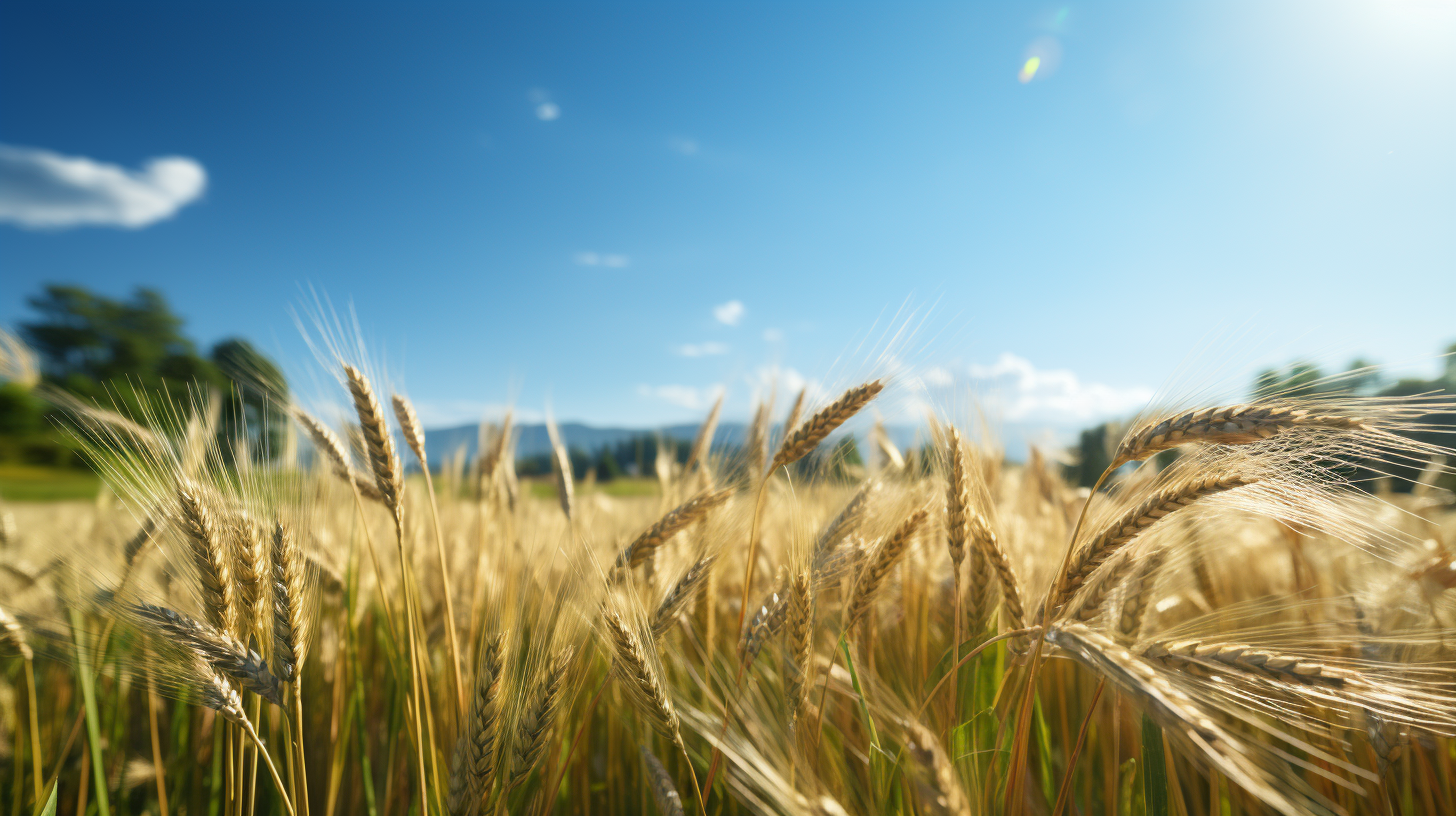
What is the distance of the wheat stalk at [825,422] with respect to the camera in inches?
54.7

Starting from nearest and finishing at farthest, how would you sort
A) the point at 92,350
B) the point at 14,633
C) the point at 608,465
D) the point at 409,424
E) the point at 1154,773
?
1. the point at 1154,773
2. the point at 14,633
3. the point at 409,424
4. the point at 608,465
5. the point at 92,350

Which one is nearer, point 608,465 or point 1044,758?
point 1044,758

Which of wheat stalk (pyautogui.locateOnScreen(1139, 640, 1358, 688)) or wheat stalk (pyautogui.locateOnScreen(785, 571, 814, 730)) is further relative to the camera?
wheat stalk (pyautogui.locateOnScreen(785, 571, 814, 730))

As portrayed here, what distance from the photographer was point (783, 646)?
1140 millimetres

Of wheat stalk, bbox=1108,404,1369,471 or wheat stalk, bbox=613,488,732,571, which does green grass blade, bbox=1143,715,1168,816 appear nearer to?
wheat stalk, bbox=1108,404,1369,471

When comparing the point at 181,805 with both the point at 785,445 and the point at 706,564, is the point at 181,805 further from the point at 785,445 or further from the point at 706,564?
the point at 785,445

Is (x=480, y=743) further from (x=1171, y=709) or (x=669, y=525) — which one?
(x=1171, y=709)

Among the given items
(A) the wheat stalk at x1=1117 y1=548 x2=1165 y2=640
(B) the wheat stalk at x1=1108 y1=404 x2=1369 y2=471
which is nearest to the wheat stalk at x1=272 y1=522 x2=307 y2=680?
(B) the wheat stalk at x1=1108 y1=404 x2=1369 y2=471

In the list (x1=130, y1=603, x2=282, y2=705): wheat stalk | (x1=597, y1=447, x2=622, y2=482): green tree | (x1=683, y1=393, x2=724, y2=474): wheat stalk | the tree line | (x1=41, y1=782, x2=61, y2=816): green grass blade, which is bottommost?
(x1=597, y1=447, x2=622, y2=482): green tree

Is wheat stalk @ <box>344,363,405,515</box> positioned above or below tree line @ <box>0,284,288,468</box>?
below

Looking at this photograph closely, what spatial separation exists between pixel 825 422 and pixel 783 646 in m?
0.52

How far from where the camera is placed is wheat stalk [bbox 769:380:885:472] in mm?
1390

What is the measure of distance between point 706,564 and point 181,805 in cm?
162

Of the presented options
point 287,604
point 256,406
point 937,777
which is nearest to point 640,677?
point 937,777
